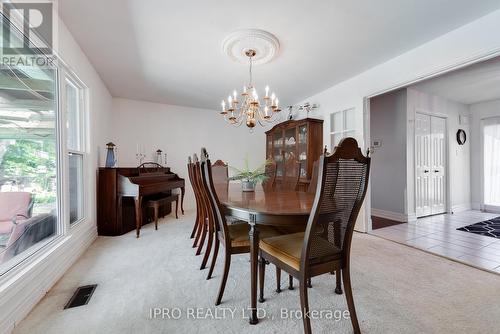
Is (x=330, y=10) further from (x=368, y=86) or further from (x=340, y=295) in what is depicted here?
(x=340, y=295)

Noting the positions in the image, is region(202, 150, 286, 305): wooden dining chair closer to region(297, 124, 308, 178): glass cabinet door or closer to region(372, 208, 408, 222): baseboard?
region(297, 124, 308, 178): glass cabinet door

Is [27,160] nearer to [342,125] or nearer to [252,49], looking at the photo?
[252,49]

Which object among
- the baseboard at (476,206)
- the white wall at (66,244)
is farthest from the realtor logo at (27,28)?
the baseboard at (476,206)

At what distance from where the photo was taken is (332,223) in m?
1.26

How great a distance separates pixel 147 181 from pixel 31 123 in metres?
1.79

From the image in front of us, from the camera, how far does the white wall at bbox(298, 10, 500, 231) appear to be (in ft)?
6.34

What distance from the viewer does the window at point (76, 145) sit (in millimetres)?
2408

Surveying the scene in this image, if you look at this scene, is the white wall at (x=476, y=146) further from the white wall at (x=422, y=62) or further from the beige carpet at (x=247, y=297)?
the beige carpet at (x=247, y=297)

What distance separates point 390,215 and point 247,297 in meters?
3.67

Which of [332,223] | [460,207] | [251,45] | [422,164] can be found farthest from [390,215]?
[251,45]

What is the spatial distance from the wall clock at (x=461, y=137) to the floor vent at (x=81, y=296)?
21.8 feet

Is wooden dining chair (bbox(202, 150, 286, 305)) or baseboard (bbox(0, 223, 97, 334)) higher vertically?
wooden dining chair (bbox(202, 150, 286, 305))

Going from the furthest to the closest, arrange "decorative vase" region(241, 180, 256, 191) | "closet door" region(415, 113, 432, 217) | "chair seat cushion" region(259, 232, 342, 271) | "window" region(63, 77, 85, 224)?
1. "closet door" region(415, 113, 432, 217)
2. "window" region(63, 77, 85, 224)
3. "decorative vase" region(241, 180, 256, 191)
4. "chair seat cushion" region(259, 232, 342, 271)

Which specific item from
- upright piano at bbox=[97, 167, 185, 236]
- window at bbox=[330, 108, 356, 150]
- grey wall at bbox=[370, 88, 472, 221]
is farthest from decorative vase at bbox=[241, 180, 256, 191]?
grey wall at bbox=[370, 88, 472, 221]
